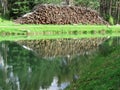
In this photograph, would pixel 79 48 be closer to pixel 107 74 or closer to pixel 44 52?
pixel 44 52

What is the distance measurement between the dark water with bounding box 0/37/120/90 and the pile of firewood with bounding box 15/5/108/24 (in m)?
15.9

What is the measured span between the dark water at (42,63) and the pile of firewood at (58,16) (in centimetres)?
1594

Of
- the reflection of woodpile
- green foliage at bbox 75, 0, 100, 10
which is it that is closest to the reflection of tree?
the reflection of woodpile

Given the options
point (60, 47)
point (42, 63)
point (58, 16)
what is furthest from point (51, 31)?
point (42, 63)

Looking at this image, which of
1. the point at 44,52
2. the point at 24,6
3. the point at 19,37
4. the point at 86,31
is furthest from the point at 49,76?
the point at 24,6

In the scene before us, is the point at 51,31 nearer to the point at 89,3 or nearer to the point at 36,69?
the point at 36,69

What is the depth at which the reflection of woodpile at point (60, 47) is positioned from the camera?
124 ft

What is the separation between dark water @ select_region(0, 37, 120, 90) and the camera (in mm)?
21281

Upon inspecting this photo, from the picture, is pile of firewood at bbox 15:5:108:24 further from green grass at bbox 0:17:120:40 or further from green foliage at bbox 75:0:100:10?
green foliage at bbox 75:0:100:10

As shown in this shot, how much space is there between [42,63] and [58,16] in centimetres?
→ 3717

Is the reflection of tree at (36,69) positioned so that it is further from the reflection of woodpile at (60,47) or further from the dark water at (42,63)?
the reflection of woodpile at (60,47)

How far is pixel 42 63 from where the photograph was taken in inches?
1193

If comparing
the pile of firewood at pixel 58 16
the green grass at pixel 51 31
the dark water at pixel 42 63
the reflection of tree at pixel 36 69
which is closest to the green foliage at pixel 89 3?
the pile of firewood at pixel 58 16

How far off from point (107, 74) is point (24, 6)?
56.4 m
